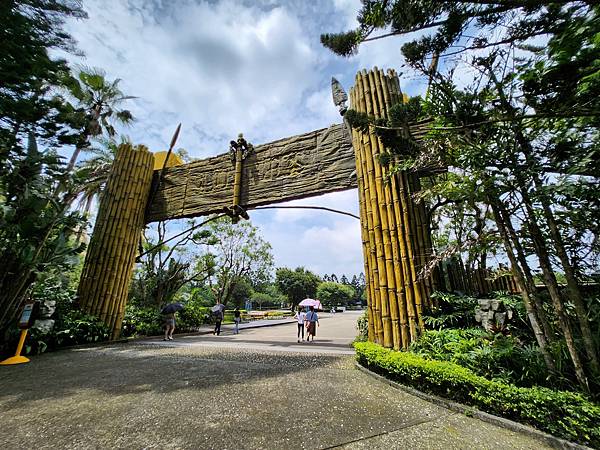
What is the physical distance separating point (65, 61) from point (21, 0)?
1017 millimetres

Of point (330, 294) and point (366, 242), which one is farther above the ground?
point (330, 294)

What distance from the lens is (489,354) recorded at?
314 centimetres

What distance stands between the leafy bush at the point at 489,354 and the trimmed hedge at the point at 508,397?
26 centimetres

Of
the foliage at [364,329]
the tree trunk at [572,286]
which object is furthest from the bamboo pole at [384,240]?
the tree trunk at [572,286]

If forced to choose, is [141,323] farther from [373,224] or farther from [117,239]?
[373,224]

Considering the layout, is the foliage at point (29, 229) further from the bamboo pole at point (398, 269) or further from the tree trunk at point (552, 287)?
the tree trunk at point (552, 287)

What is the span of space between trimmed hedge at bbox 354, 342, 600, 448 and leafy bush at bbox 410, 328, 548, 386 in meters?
0.26

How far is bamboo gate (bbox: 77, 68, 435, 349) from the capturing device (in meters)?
4.72

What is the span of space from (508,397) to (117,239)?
9.00 m

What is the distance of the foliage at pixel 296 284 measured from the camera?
4791 centimetres

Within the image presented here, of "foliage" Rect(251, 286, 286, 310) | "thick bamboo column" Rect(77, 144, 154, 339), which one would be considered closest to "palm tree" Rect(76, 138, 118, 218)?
"thick bamboo column" Rect(77, 144, 154, 339)

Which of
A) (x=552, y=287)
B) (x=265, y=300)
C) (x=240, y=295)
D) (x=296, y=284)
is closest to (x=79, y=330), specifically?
(x=552, y=287)

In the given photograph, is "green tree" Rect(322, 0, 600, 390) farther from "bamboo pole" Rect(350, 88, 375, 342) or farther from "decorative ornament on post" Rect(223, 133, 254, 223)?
"decorative ornament on post" Rect(223, 133, 254, 223)

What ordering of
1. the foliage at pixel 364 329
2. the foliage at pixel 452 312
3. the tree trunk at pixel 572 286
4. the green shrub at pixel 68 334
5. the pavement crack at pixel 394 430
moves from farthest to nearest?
1. the foliage at pixel 364 329
2. the green shrub at pixel 68 334
3. the foliage at pixel 452 312
4. the tree trunk at pixel 572 286
5. the pavement crack at pixel 394 430
